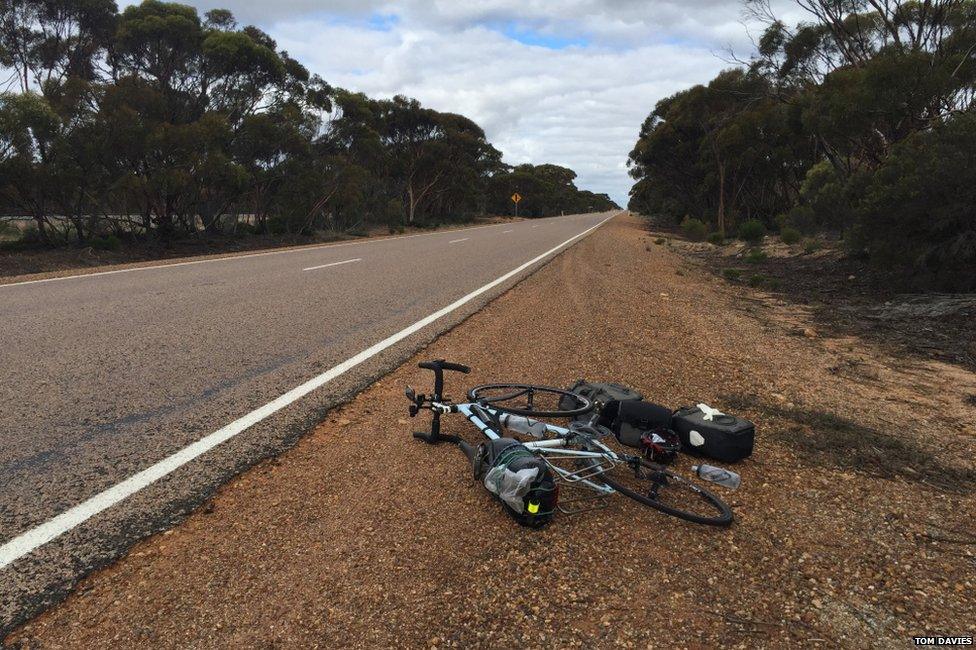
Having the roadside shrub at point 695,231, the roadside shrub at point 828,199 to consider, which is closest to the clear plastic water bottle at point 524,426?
the roadside shrub at point 828,199

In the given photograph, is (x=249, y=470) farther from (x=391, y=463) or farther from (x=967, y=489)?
(x=967, y=489)

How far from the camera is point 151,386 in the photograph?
4.32 meters

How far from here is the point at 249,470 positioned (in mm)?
3166

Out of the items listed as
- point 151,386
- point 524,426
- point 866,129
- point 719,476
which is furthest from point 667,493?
point 866,129

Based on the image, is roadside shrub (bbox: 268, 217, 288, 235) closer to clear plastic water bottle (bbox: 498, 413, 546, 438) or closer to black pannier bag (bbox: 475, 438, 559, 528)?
clear plastic water bottle (bbox: 498, 413, 546, 438)

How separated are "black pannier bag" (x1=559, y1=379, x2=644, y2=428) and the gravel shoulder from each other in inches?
30.6

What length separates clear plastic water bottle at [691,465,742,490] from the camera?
306 cm

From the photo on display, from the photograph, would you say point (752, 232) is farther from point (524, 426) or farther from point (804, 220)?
point (524, 426)

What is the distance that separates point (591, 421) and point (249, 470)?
6.60ft

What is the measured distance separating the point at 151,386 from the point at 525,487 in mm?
3139

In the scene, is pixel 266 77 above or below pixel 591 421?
above

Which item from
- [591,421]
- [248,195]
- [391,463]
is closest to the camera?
[391,463]

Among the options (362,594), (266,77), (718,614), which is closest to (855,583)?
(718,614)

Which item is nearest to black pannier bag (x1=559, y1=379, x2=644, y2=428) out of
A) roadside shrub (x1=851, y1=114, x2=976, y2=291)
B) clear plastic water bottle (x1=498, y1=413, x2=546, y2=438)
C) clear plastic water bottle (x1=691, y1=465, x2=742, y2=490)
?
clear plastic water bottle (x1=498, y1=413, x2=546, y2=438)
